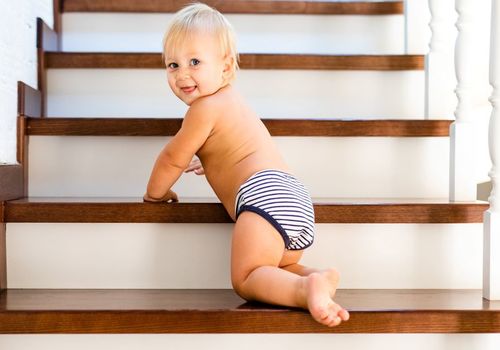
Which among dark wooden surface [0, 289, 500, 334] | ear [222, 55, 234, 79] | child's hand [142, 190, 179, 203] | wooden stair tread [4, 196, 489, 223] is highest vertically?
ear [222, 55, 234, 79]

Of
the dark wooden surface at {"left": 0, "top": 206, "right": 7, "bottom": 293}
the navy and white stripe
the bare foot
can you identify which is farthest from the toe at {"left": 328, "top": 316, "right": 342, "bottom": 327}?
the dark wooden surface at {"left": 0, "top": 206, "right": 7, "bottom": 293}

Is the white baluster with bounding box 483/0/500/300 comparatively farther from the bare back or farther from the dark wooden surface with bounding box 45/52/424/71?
the dark wooden surface with bounding box 45/52/424/71

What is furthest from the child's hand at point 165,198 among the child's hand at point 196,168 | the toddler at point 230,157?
the child's hand at point 196,168

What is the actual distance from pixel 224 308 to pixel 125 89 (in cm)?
107

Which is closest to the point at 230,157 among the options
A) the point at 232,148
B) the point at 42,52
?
the point at 232,148

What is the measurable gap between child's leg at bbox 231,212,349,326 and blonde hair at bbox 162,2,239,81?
0.39 m

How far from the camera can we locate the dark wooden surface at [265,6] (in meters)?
2.53

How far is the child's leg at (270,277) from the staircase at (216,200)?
0.03 meters

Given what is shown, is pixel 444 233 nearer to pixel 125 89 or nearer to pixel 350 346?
pixel 350 346

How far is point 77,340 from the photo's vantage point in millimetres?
1356

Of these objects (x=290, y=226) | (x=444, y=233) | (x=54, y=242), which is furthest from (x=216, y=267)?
(x=444, y=233)

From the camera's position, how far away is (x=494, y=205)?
1.52 m

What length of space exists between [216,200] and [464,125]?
643 millimetres

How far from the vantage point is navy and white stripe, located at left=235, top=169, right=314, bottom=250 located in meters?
1.46
